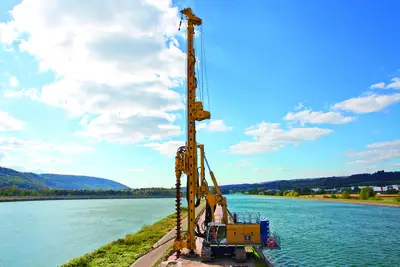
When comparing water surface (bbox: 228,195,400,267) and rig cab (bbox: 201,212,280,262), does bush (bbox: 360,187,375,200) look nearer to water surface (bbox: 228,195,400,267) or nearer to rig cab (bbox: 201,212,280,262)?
water surface (bbox: 228,195,400,267)

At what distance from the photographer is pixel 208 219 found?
78.6 feet

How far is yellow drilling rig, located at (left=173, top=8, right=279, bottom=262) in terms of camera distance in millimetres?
20706

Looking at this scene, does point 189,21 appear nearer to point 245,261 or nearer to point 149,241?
point 245,261

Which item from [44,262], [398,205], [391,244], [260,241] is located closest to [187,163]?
[260,241]

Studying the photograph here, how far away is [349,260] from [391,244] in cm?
1074

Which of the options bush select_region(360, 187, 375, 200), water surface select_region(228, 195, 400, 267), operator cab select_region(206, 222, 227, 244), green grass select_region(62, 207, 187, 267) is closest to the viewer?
operator cab select_region(206, 222, 227, 244)

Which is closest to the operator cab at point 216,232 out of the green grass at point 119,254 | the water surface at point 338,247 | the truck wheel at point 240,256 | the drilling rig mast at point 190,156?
the truck wheel at point 240,256

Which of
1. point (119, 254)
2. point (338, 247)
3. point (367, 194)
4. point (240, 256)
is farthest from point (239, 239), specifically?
point (367, 194)

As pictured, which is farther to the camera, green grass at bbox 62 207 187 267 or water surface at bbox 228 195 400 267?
water surface at bbox 228 195 400 267

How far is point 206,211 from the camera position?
2391cm

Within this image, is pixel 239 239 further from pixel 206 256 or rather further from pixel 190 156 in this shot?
pixel 190 156

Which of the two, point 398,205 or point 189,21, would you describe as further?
point 398,205

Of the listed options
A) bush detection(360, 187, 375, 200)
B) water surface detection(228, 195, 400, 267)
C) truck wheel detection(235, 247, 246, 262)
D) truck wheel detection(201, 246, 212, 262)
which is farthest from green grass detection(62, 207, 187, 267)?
bush detection(360, 187, 375, 200)

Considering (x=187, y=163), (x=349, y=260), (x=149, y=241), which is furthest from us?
(x=149, y=241)
